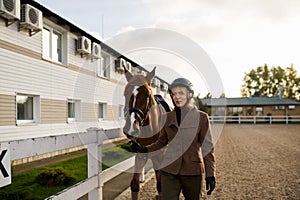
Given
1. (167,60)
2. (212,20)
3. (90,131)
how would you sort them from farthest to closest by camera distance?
(212,20), (167,60), (90,131)

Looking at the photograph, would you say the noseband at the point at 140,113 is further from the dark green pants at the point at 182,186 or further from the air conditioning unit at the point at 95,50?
the air conditioning unit at the point at 95,50

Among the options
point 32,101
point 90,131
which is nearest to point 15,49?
point 32,101

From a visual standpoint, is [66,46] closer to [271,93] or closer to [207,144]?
[207,144]

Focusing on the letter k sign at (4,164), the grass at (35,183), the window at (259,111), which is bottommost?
the grass at (35,183)

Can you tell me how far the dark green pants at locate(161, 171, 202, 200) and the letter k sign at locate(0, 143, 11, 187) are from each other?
1.72 m

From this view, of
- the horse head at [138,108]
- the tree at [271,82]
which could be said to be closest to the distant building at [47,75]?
the horse head at [138,108]

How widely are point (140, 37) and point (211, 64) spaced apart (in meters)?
1.31

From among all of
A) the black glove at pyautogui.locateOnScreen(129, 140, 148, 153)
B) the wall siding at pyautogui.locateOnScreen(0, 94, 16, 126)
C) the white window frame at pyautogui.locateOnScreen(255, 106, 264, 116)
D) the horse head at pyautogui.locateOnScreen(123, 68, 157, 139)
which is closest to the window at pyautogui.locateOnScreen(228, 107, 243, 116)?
the white window frame at pyautogui.locateOnScreen(255, 106, 264, 116)

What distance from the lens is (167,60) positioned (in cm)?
548

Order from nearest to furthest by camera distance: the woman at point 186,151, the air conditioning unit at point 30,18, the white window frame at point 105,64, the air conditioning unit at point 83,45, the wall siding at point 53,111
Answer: the woman at point 186,151 → the air conditioning unit at point 30,18 → the wall siding at point 53,111 → the air conditioning unit at point 83,45 → the white window frame at point 105,64

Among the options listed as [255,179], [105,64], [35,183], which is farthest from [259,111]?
A: [35,183]

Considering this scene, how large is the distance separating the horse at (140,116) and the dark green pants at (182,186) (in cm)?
68

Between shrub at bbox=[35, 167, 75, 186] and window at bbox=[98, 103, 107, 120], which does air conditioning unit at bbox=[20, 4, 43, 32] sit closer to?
shrub at bbox=[35, 167, 75, 186]

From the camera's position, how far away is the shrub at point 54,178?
20.8ft
